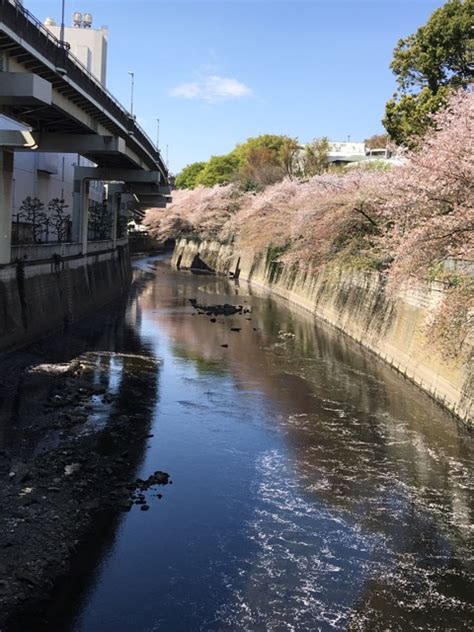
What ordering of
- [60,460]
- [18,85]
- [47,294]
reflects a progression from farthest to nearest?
[47,294], [18,85], [60,460]

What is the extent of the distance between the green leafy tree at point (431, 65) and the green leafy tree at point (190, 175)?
7347 centimetres

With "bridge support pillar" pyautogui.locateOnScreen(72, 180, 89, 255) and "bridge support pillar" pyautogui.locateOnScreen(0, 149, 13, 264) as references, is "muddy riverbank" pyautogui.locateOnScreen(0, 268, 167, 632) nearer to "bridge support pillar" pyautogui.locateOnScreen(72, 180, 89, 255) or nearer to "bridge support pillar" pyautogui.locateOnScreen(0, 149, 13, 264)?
"bridge support pillar" pyautogui.locateOnScreen(0, 149, 13, 264)

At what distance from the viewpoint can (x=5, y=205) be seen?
20625mm

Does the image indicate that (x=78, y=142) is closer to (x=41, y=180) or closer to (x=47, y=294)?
(x=47, y=294)

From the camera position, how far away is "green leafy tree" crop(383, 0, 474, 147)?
85.2 ft

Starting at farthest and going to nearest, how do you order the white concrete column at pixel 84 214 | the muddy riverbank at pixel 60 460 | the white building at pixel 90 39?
the white building at pixel 90 39
the white concrete column at pixel 84 214
the muddy riverbank at pixel 60 460

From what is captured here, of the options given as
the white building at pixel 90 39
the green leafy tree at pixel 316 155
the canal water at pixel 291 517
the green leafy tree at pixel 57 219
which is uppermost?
the white building at pixel 90 39

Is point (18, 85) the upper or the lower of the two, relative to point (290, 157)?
lower

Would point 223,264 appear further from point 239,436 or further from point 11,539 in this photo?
point 11,539

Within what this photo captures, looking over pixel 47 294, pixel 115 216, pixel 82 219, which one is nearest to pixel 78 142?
pixel 47 294

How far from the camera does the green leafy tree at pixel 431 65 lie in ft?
85.2

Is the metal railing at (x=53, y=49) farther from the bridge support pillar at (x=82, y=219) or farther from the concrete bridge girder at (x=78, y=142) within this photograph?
the bridge support pillar at (x=82, y=219)

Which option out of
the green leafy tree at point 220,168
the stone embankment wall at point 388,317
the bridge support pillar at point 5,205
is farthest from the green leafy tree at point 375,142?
the bridge support pillar at point 5,205

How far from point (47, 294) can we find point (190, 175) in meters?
83.8
